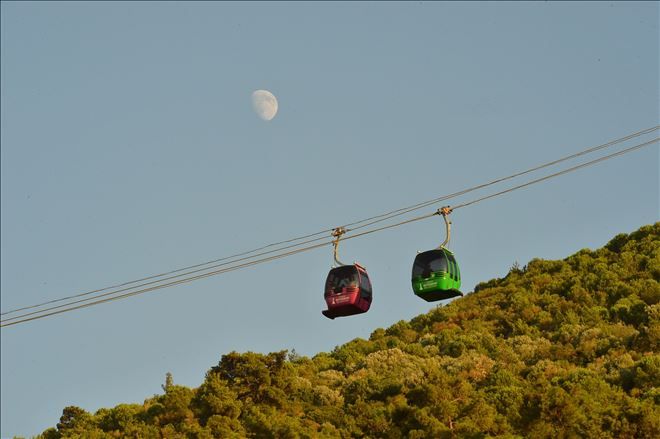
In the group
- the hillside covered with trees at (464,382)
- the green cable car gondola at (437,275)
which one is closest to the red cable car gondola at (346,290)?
the green cable car gondola at (437,275)

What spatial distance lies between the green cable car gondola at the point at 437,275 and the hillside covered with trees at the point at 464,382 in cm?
2080

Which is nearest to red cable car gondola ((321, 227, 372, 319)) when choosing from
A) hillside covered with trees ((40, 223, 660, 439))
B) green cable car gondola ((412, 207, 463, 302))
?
green cable car gondola ((412, 207, 463, 302))

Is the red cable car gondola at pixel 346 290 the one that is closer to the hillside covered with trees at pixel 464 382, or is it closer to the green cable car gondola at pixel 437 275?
the green cable car gondola at pixel 437 275

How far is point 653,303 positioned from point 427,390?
964 inches

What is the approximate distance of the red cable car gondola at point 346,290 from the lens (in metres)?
31.7

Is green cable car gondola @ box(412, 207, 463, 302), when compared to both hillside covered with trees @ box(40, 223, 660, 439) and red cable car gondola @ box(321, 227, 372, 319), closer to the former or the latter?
red cable car gondola @ box(321, 227, 372, 319)

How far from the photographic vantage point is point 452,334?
75.4 m

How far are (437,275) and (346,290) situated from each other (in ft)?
8.44

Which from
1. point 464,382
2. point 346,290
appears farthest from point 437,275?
point 464,382

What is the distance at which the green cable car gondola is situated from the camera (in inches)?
1239

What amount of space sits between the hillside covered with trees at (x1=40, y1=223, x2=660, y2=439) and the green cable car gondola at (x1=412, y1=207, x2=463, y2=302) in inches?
819

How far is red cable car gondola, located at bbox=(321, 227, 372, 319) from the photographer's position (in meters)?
31.7

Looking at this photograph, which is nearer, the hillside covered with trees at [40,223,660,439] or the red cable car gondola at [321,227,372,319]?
the red cable car gondola at [321,227,372,319]

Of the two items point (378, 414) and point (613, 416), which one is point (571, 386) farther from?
point (378, 414)
